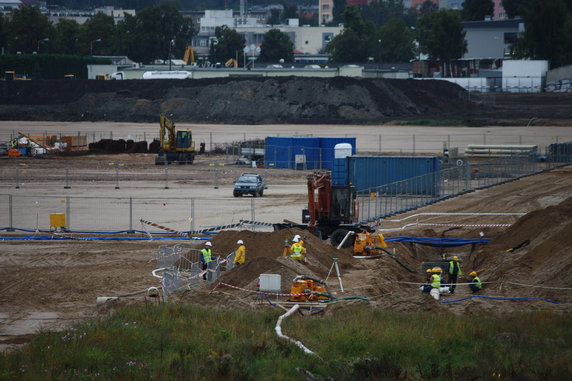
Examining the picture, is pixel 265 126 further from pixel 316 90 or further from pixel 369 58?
pixel 369 58

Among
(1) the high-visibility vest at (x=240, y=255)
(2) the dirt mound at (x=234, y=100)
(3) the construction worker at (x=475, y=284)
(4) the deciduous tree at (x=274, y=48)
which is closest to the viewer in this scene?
(3) the construction worker at (x=475, y=284)

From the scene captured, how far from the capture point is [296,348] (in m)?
17.6

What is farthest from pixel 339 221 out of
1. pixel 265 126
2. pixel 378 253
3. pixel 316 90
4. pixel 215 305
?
pixel 316 90

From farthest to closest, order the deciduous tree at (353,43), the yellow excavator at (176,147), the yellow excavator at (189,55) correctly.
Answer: the deciduous tree at (353,43), the yellow excavator at (189,55), the yellow excavator at (176,147)

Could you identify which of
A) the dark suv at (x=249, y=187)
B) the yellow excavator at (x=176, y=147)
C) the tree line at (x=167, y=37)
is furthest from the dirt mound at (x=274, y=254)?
the tree line at (x=167, y=37)

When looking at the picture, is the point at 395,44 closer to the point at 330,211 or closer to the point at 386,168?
the point at 386,168

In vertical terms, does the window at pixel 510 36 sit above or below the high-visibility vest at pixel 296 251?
above

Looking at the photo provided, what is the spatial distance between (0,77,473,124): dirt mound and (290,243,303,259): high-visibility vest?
6838cm

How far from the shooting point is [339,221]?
1262 inches

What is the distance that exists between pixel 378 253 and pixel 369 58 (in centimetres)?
12975

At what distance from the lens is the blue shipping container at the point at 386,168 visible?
45344 millimetres

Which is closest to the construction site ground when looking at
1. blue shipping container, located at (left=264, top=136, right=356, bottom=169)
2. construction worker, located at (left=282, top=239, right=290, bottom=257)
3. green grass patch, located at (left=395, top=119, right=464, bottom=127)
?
construction worker, located at (left=282, top=239, right=290, bottom=257)

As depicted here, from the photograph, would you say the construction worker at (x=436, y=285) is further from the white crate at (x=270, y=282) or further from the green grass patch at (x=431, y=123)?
the green grass patch at (x=431, y=123)

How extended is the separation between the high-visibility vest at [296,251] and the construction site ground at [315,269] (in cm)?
56
